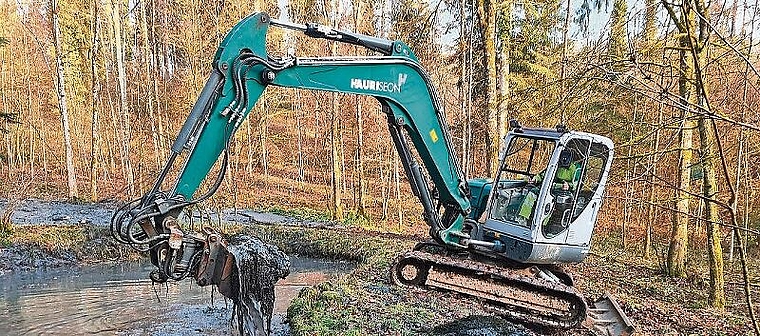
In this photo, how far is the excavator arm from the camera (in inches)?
191

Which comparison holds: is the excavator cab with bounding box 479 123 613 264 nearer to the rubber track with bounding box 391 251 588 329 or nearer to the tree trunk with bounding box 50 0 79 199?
the rubber track with bounding box 391 251 588 329

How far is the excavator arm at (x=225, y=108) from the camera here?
15.9 feet

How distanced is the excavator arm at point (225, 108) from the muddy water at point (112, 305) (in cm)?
166

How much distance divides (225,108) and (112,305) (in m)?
5.35

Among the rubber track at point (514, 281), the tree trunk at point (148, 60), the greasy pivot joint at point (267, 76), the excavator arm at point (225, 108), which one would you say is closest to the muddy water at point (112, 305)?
the excavator arm at point (225, 108)

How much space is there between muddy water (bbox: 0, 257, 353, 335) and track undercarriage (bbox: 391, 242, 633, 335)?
202cm

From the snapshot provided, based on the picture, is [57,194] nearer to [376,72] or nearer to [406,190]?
Answer: [406,190]

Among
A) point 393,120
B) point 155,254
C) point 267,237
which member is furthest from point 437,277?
point 267,237

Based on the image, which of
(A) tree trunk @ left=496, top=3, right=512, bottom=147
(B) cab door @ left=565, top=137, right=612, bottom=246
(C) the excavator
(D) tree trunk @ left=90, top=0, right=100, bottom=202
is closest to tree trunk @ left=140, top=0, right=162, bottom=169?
(D) tree trunk @ left=90, top=0, right=100, bottom=202

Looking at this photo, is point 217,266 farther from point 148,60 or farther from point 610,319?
point 148,60

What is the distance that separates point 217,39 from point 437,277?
1630 centimetres

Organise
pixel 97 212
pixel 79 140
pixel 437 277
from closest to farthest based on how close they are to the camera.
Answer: pixel 437 277 → pixel 97 212 → pixel 79 140

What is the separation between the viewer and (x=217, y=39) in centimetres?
2055

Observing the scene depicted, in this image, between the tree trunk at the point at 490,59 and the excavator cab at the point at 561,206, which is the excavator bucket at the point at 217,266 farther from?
the tree trunk at the point at 490,59
